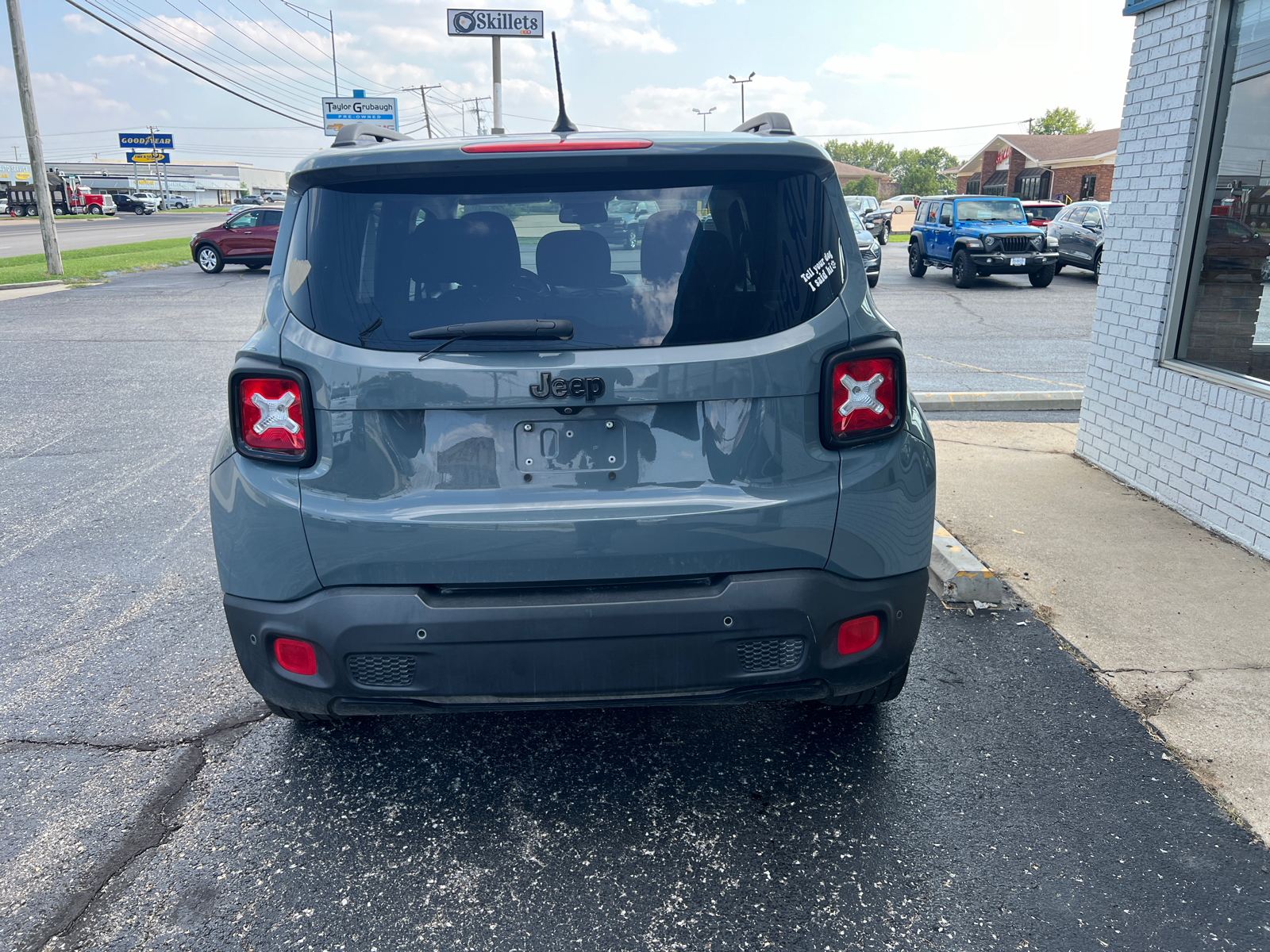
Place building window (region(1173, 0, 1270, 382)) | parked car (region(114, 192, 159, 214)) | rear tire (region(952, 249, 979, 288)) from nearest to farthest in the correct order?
building window (region(1173, 0, 1270, 382)) → rear tire (region(952, 249, 979, 288)) → parked car (region(114, 192, 159, 214))

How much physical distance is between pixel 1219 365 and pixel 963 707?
3222mm

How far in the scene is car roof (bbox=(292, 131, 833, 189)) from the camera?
2459mm

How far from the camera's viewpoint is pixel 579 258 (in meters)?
2.52

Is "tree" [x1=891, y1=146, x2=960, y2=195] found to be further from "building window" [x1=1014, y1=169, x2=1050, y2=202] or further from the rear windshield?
the rear windshield

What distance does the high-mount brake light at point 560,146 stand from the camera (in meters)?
2.46

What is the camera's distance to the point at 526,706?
2.62 meters

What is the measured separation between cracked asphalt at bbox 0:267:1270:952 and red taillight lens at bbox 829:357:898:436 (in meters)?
1.21

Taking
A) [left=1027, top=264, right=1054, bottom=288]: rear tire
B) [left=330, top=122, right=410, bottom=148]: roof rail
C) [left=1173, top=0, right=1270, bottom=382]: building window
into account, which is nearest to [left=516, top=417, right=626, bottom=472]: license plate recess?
[left=330, top=122, right=410, bottom=148]: roof rail

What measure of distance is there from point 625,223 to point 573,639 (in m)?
1.12

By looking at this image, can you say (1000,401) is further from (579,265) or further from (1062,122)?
(1062,122)

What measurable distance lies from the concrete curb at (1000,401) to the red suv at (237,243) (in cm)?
2127

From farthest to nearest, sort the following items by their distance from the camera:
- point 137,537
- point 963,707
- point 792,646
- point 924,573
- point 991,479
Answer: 1. point 991,479
2. point 137,537
3. point 963,707
4. point 924,573
5. point 792,646

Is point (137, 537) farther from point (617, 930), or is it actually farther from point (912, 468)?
point (912, 468)

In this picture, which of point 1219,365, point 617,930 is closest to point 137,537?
point 617,930
